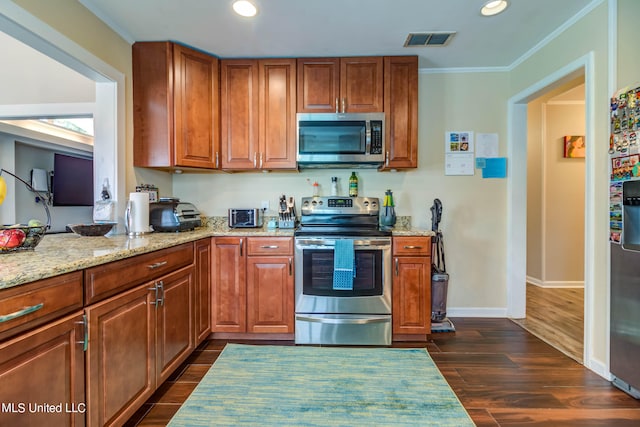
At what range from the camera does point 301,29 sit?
2.28 metres

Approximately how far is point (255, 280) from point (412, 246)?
4.37 feet

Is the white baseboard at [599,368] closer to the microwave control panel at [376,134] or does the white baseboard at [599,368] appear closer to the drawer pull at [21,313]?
the microwave control panel at [376,134]

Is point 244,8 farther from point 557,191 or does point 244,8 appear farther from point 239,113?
point 557,191

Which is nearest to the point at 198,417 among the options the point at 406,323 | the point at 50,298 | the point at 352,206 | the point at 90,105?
the point at 50,298

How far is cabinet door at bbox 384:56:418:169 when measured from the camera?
105 inches

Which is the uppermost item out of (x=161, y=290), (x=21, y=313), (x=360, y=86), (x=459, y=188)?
(x=360, y=86)

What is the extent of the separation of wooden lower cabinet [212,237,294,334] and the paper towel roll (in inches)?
21.4

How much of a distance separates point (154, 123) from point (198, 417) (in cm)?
216

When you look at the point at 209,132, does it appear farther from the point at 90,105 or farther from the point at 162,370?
the point at 162,370

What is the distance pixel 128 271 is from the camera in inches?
57.0

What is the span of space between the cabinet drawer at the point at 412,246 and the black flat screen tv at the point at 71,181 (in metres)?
4.88

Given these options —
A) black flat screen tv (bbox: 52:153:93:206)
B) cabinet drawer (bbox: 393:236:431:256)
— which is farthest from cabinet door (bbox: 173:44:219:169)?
black flat screen tv (bbox: 52:153:93:206)

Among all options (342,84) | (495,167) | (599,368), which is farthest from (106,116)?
A: (599,368)

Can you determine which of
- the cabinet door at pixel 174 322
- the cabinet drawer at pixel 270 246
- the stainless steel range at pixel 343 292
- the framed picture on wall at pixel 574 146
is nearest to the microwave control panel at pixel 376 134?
the stainless steel range at pixel 343 292
